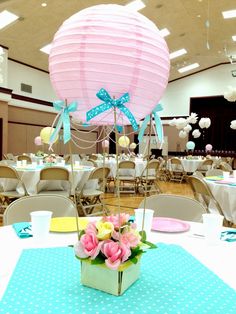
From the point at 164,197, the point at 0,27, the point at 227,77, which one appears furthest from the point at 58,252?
the point at 227,77

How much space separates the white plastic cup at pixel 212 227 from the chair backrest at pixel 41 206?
3.12 feet

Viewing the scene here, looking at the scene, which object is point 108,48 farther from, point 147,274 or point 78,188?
point 78,188

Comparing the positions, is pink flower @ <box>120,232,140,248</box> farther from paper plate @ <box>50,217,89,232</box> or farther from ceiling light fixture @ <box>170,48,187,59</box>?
ceiling light fixture @ <box>170,48,187,59</box>

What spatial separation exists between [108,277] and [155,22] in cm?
1227

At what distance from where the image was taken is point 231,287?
1.10 m

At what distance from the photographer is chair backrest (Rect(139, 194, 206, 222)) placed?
7.36 feet

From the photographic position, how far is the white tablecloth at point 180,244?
3.98ft

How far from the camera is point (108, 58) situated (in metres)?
1.10

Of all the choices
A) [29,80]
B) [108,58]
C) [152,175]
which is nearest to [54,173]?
[108,58]

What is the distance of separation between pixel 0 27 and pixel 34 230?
1121 centimetres

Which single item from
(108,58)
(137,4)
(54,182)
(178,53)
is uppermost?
(178,53)

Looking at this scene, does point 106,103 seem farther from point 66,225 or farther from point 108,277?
point 66,225

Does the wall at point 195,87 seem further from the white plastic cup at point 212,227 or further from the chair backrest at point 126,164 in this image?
the white plastic cup at point 212,227

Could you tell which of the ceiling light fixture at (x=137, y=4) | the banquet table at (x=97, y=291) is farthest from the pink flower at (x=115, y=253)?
the ceiling light fixture at (x=137, y=4)
